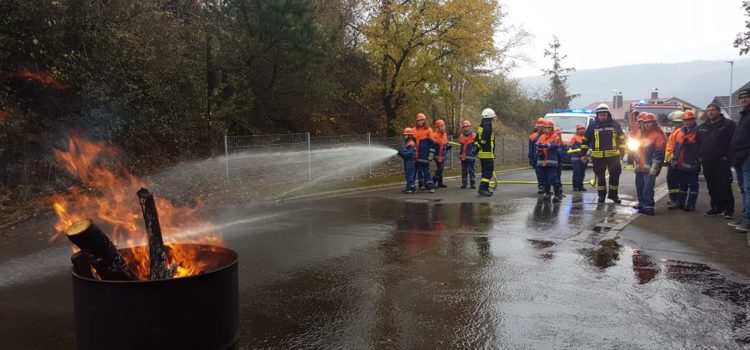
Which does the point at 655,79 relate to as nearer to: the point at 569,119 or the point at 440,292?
the point at 569,119

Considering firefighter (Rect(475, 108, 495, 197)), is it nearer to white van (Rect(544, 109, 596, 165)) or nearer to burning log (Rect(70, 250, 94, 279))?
white van (Rect(544, 109, 596, 165))

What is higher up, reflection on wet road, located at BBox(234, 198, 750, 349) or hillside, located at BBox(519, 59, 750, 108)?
hillside, located at BBox(519, 59, 750, 108)

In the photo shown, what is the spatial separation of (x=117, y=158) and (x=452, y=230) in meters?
9.02

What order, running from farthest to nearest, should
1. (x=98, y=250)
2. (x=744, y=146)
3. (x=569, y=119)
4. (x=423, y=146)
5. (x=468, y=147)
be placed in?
(x=569, y=119), (x=468, y=147), (x=423, y=146), (x=744, y=146), (x=98, y=250)

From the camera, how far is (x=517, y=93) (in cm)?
4216

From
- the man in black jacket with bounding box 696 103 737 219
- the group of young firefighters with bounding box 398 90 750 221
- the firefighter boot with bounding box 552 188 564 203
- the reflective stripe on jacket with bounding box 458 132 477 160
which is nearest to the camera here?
the man in black jacket with bounding box 696 103 737 219

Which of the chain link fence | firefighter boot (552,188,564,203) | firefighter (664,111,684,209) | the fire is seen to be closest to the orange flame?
the fire

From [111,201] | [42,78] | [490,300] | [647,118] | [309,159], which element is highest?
[42,78]

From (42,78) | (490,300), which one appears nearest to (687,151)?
(490,300)

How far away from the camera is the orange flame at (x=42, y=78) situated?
10.7 m

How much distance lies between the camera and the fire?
7.61 m

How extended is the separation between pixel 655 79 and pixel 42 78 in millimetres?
187132

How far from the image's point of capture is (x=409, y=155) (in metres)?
13.2

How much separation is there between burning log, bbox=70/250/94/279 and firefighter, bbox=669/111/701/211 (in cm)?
1018
